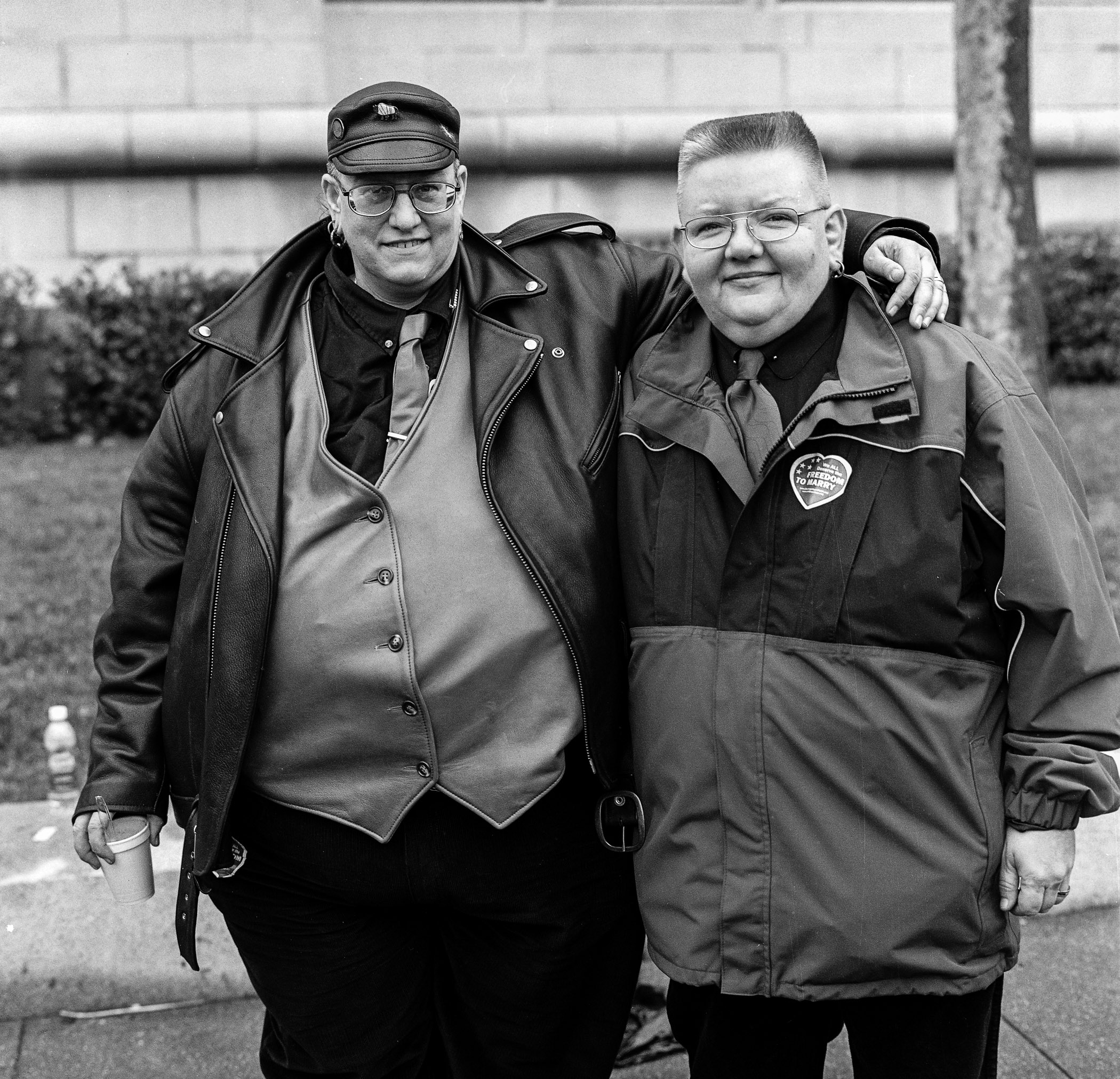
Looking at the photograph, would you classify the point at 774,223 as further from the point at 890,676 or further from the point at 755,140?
the point at 890,676

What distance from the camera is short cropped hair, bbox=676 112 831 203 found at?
2357mm

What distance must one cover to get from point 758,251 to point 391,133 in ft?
2.35

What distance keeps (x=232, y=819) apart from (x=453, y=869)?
437 mm

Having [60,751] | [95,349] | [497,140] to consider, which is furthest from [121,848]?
[497,140]

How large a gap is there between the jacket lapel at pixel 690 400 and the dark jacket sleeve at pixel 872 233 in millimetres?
305

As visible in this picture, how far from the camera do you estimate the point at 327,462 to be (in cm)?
254

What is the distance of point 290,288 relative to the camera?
2.76 metres

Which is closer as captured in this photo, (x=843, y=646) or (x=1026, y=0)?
(x=843, y=646)

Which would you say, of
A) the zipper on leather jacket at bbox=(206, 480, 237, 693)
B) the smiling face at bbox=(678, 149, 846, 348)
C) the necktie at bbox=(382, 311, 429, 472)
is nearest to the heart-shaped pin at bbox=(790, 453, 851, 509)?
the smiling face at bbox=(678, 149, 846, 348)

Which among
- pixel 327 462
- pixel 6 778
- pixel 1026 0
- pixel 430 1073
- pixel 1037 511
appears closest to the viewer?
pixel 1037 511

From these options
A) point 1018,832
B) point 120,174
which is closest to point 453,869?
point 1018,832

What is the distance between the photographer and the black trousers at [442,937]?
2625 mm

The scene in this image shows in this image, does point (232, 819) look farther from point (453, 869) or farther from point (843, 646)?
point (843, 646)

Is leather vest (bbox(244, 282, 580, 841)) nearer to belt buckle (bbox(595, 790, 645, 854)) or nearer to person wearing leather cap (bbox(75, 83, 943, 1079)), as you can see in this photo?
person wearing leather cap (bbox(75, 83, 943, 1079))
